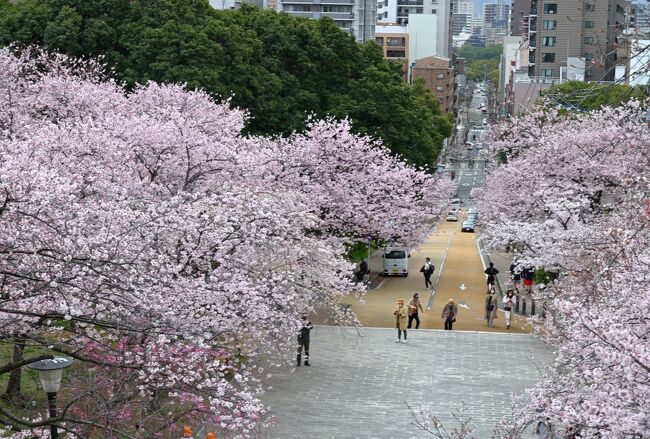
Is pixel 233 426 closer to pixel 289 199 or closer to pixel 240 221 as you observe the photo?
pixel 240 221

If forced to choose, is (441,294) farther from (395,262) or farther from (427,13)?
(427,13)

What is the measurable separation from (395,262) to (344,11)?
92.8m

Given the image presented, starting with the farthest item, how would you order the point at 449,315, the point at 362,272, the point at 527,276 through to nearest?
the point at 362,272 < the point at 527,276 < the point at 449,315

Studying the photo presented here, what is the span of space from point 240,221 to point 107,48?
28.5 metres

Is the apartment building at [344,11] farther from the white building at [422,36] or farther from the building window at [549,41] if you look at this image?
the building window at [549,41]

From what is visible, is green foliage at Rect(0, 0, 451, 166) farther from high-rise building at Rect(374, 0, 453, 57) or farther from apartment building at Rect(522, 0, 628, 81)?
high-rise building at Rect(374, 0, 453, 57)

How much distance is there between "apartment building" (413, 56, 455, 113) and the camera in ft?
414

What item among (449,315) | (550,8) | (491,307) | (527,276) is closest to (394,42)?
(550,8)

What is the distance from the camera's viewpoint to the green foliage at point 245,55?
43.4m

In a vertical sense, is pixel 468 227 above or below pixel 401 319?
below

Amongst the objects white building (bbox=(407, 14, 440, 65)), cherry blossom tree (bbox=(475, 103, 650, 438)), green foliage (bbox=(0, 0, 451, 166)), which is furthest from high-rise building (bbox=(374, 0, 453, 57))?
cherry blossom tree (bbox=(475, 103, 650, 438))

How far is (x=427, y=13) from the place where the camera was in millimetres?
148125

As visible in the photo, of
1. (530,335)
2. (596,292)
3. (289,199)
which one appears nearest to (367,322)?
(530,335)

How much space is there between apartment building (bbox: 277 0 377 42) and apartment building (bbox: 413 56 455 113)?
6730 millimetres
